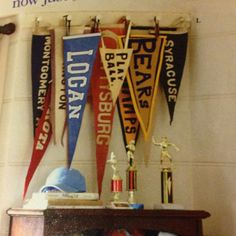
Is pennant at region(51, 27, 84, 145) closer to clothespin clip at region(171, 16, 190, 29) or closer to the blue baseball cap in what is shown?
the blue baseball cap

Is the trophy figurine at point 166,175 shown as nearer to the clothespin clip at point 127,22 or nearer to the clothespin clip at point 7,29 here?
the clothespin clip at point 127,22

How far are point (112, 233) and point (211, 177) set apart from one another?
477 mm

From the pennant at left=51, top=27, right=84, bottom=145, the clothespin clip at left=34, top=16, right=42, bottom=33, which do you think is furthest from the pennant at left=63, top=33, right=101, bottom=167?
the clothespin clip at left=34, top=16, right=42, bottom=33

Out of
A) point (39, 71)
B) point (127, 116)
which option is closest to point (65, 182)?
point (127, 116)

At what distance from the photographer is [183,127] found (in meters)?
1.60

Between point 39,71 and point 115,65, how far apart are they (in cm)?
31

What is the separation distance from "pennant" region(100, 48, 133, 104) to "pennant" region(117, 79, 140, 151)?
35 millimetres

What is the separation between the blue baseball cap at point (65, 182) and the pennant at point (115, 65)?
352mm

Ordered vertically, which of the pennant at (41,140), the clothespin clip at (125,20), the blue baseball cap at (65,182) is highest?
the clothespin clip at (125,20)

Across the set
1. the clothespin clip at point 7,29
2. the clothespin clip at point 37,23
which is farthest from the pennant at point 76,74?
the clothespin clip at point 7,29

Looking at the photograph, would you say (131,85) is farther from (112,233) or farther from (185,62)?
(112,233)

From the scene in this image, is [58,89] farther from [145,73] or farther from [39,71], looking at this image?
[145,73]

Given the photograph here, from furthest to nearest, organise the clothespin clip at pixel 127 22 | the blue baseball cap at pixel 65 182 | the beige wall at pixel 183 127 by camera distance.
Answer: the clothespin clip at pixel 127 22 < the beige wall at pixel 183 127 < the blue baseball cap at pixel 65 182

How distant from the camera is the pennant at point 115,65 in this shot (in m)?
1.58
